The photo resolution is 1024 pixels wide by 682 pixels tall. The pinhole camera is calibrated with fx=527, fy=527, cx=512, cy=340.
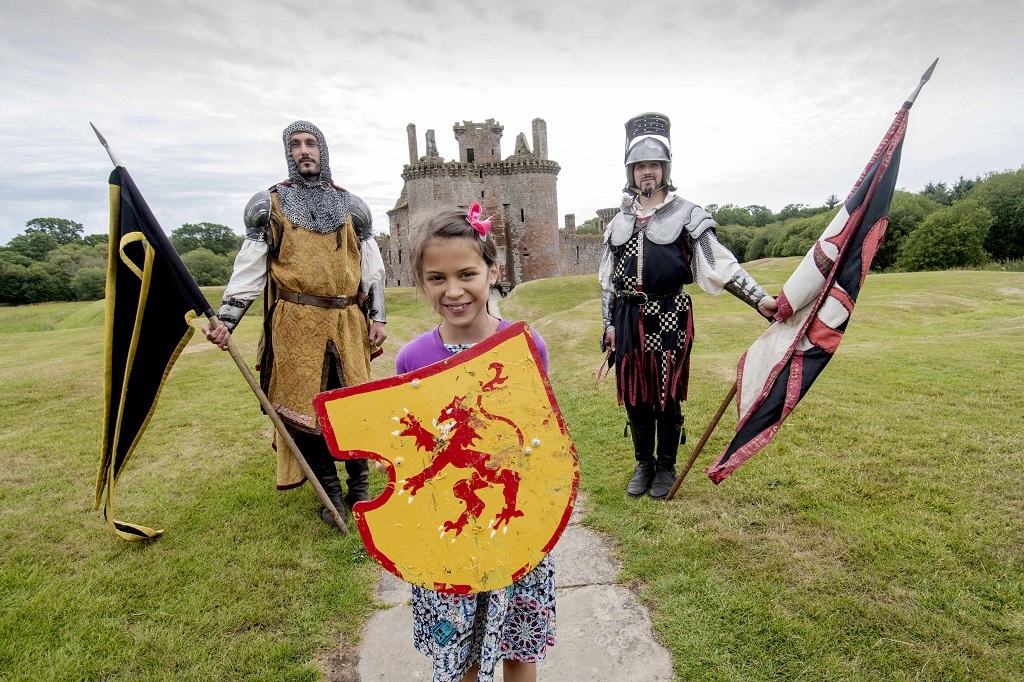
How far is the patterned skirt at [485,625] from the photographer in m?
1.84

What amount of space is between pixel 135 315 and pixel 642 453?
134 inches

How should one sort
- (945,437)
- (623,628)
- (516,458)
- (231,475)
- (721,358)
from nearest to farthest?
(516,458), (623,628), (945,437), (231,475), (721,358)

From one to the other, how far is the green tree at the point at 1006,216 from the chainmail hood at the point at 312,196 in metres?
42.6

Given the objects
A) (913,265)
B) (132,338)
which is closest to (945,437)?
(132,338)

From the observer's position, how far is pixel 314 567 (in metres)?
3.22

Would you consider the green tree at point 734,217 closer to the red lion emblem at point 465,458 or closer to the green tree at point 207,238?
the green tree at point 207,238

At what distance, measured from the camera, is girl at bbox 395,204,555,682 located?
6.07 ft

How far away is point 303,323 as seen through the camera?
3.47 meters

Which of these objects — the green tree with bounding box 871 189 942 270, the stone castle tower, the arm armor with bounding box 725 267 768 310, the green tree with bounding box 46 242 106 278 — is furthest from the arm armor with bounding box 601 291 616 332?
the green tree with bounding box 46 242 106 278

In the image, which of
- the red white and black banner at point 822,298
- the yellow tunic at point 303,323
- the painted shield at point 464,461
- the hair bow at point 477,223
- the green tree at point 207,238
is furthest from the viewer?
the green tree at point 207,238

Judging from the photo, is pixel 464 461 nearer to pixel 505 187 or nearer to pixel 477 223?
pixel 477 223

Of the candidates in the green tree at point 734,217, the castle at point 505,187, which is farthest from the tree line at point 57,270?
the green tree at point 734,217

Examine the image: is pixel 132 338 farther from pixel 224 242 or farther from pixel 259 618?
pixel 224 242

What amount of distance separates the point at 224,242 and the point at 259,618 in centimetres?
7192
